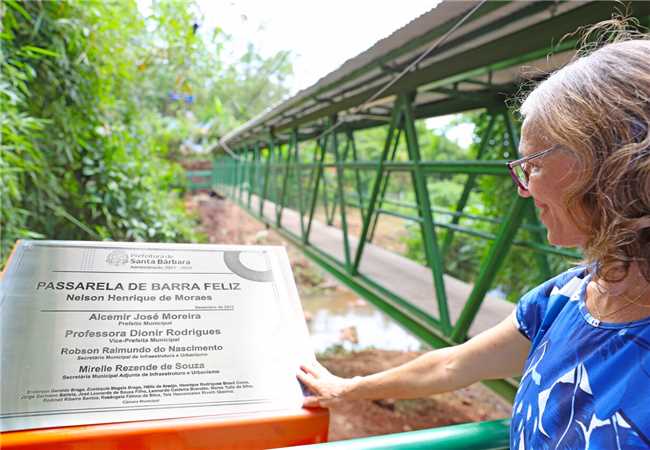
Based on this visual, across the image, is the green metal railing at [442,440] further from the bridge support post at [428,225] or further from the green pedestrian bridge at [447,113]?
the bridge support post at [428,225]

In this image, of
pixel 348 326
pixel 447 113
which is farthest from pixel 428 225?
pixel 348 326

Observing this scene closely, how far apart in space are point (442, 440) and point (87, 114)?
3260 mm

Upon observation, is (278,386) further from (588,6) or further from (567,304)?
(588,6)

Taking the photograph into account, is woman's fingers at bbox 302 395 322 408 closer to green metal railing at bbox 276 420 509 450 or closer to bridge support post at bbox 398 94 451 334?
green metal railing at bbox 276 420 509 450

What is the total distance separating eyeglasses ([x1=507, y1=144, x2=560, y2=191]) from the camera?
66 cm

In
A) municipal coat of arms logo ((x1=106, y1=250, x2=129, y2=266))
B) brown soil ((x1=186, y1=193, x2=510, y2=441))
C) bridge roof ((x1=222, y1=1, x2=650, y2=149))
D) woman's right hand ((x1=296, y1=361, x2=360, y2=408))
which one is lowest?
brown soil ((x1=186, y1=193, x2=510, y2=441))

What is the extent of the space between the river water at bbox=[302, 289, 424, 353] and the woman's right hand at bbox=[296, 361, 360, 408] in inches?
171

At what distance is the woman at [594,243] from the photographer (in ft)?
1.82

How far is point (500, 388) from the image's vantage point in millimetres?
1810

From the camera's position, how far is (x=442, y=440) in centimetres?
79

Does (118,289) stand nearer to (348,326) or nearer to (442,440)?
(442,440)

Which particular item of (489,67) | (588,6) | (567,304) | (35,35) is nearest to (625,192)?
(567,304)

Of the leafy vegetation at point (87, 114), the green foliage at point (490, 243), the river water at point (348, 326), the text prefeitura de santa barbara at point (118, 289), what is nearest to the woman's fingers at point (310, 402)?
the text prefeitura de santa barbara at point (118, 289)

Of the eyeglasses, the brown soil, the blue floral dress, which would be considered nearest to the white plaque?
the blue floral dress
